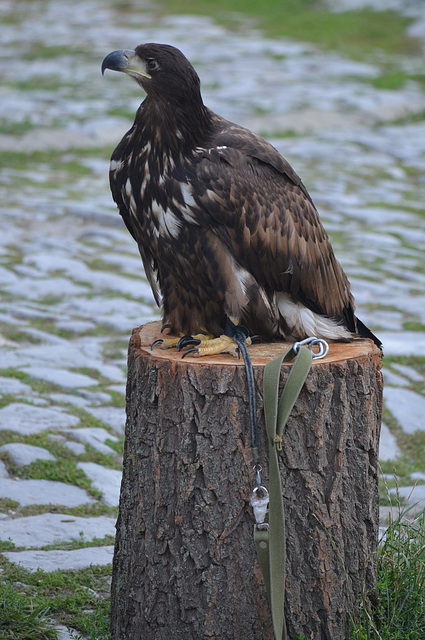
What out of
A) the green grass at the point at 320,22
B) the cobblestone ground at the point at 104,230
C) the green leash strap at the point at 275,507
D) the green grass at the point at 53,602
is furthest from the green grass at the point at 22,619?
the green grass at the point at 320,22

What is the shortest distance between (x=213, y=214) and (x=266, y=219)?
233 millimetres

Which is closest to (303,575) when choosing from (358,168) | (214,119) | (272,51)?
(214,119)

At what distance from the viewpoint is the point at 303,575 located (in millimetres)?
2855

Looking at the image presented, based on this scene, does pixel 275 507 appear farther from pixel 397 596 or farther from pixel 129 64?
pixel 129 64

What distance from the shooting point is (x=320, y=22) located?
75.6ft

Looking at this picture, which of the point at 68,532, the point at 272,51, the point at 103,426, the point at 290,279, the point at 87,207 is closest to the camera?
the point at 290,279

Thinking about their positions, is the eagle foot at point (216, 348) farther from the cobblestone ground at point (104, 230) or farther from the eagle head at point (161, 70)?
the cobblestone ground at point (104, 230)

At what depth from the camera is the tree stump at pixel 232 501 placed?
2.79 meters

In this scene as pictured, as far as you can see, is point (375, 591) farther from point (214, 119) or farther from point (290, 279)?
point (214, 119)

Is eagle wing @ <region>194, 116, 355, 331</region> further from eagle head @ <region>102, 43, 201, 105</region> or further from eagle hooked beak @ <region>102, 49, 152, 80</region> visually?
eagle hooked beak @ <region>102, 49, 152, 80</region>

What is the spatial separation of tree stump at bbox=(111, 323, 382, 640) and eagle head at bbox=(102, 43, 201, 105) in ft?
3.26

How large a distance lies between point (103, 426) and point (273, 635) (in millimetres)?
2324

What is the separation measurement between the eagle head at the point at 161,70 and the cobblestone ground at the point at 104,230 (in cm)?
201

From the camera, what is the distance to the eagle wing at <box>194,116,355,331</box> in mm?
3092
